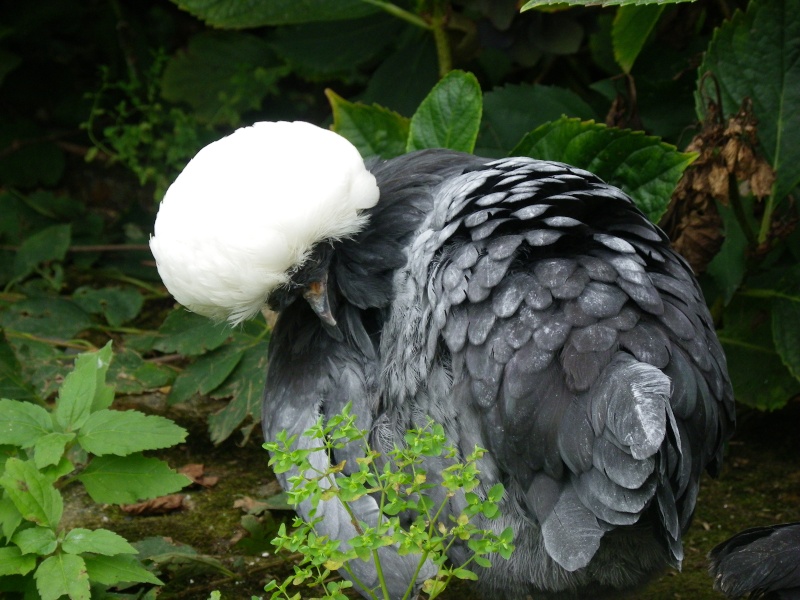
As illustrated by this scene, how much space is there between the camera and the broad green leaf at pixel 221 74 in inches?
161

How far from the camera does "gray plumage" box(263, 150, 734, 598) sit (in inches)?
66.4

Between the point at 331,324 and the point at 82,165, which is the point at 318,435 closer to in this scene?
the point at 331,324

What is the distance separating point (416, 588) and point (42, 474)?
0.77 metres

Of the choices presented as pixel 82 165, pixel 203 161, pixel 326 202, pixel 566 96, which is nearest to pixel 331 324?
pixel 326 202

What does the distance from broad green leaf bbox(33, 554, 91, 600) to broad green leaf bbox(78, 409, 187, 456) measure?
0.23 m

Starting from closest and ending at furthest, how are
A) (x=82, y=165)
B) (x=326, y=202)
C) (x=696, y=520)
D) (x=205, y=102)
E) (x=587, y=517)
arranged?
(x=587, y=517), (x=326, y=202), (x=696, y=520), (x=205, y=102), (x=82, y=165)

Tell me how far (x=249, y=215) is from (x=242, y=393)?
113 cm

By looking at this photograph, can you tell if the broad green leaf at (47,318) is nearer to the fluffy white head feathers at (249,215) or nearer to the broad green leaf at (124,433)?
the broad green leaf at (124,433)

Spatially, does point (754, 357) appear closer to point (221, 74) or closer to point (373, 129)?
point (373, 129)

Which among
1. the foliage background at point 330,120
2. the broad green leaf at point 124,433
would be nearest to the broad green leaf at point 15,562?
the broad green leaf at point 124,433

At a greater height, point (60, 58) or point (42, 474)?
→ point (42, 474)

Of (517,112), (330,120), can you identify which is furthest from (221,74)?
(517,112)

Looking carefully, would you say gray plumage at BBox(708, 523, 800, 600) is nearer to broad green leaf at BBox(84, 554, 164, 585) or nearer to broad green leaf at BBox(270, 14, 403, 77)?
broad green leaf at BBox(84, 554, 164, 585)

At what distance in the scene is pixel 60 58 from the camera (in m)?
4.65
